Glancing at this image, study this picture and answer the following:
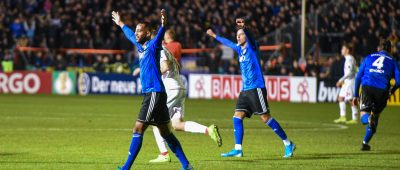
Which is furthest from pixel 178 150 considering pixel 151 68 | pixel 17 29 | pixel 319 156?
pixel 17 29

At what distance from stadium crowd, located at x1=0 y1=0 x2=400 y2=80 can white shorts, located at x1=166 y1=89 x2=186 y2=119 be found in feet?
75.2

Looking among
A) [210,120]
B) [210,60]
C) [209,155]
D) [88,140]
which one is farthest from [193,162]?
[210,60]

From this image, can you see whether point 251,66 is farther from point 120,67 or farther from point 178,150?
point 120,67

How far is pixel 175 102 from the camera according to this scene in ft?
47.8

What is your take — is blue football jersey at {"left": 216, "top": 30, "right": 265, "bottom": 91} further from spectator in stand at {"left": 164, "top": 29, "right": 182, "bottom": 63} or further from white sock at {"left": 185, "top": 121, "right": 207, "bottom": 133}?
white sock at {"left": 185, "top": 121, "right": 207, "bottom": 133}

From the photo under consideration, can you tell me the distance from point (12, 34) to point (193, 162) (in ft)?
99.0

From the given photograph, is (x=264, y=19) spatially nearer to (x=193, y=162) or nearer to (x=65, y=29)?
(x=65, y=29)

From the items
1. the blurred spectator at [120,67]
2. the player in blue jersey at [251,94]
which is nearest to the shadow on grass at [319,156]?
the player in blue jersey at [251,94]

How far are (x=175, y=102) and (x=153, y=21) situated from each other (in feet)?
89.2

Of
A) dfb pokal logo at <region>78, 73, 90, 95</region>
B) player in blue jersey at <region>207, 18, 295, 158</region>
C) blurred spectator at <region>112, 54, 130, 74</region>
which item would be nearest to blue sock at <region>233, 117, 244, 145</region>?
player in blue jersey at <region>207, 18, 295, 158</region>

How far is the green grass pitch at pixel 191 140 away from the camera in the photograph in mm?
13766

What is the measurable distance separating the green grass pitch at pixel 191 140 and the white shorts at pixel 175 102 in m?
0.75

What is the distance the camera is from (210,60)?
39.1 m

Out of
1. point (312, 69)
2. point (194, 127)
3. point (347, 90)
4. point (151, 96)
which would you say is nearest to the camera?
point (151, 96)
